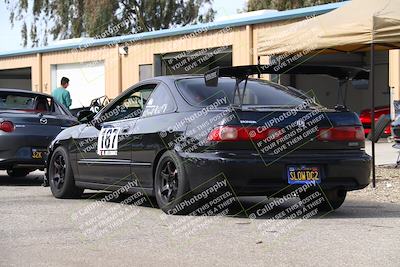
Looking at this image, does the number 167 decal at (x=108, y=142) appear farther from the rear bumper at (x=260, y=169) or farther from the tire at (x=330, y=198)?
the tire at (x=330, y=198)

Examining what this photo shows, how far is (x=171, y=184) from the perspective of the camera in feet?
25.0

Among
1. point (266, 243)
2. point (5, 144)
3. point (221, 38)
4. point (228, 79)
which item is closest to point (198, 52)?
point (221, 38)

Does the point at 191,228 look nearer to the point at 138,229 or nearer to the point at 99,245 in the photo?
the point at 138,229

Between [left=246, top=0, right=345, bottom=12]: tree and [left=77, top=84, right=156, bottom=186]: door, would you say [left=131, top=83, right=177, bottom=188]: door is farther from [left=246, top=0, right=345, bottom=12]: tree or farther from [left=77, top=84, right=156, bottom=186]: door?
[left=246, top=0, right=345, bottom=12]: tree

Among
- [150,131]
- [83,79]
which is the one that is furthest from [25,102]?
[83,79]

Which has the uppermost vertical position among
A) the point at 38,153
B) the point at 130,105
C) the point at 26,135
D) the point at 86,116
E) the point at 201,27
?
the point at 201,27

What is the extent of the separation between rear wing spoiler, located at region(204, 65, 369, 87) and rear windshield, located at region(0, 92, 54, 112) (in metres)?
5.08

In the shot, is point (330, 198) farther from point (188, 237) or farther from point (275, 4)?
point (275, 4)

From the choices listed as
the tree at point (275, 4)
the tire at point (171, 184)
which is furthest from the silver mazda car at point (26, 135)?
the tree at point (275, 4)

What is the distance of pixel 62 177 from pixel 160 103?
2.13 meters

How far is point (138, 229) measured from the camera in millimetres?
6852

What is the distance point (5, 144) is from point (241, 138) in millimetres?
4998

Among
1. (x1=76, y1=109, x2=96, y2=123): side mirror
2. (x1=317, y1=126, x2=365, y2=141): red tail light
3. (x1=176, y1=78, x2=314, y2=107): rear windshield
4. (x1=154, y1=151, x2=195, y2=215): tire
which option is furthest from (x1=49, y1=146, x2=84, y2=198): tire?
(x1=317, y1=126, x2=365, y2=141): red tail light

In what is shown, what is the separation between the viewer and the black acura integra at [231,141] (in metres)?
7.21
